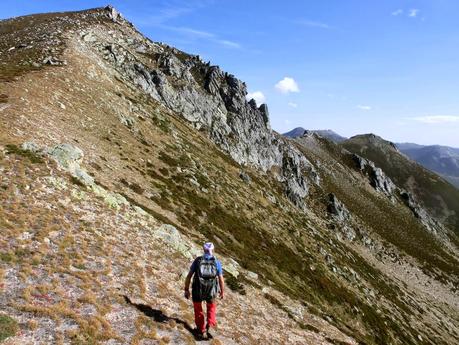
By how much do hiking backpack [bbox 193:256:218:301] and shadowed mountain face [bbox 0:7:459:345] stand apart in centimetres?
216

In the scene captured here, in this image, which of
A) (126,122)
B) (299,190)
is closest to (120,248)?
(126,122)

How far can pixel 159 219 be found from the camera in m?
29.0

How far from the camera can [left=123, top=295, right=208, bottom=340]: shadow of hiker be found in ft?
51.3

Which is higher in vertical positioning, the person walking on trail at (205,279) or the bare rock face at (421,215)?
the person walking on trail at (205,279)

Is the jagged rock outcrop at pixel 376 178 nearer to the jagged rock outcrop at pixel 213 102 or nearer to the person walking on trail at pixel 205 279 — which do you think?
the jagged rock outcrop at pixel 213 102

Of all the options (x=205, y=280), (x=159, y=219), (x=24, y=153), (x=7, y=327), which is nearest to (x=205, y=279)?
(x=205, y=280)

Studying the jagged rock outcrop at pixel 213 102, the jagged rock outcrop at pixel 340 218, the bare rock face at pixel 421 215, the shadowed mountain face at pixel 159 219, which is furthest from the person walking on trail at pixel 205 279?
the bare rock face at pixel 421 215

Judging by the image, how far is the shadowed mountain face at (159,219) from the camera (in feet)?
52.2

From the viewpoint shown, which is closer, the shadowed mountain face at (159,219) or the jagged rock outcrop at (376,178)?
the shadowed mountain face at (159,219)

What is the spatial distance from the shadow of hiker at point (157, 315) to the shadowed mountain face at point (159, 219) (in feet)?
0.23

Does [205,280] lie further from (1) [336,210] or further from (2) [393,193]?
(2) [393,193]

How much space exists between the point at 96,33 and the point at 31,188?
70.0 metres

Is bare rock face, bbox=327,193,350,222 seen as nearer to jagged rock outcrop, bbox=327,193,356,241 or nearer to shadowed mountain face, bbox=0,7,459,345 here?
jagged rock outcrop, bbox=327,193,356,241

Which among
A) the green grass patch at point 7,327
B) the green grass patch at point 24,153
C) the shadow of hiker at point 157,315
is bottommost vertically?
the shadow of hiker at point 157,315
